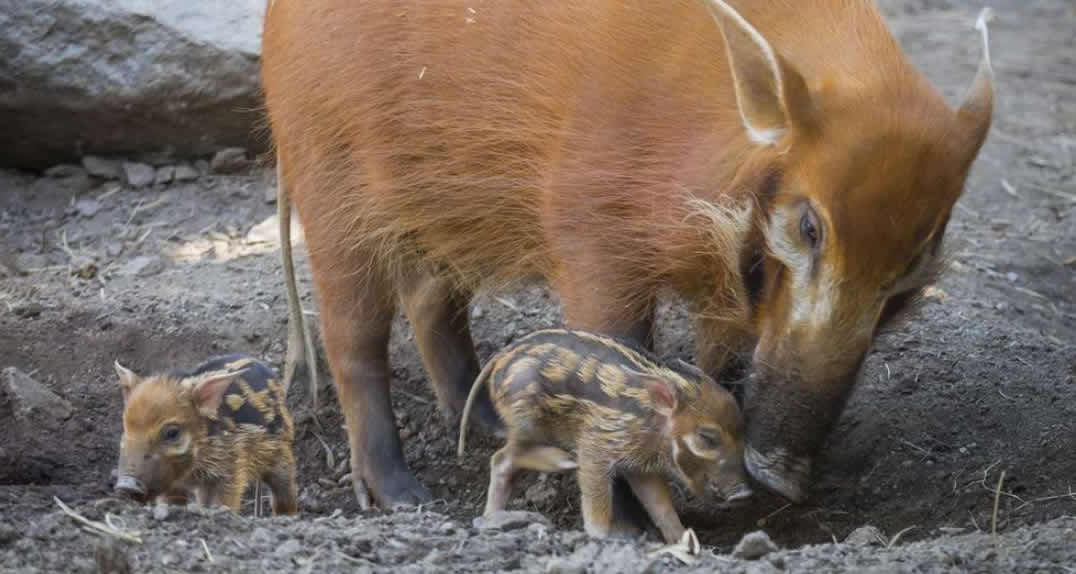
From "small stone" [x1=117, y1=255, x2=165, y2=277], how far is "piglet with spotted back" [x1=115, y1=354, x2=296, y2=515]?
1.93m

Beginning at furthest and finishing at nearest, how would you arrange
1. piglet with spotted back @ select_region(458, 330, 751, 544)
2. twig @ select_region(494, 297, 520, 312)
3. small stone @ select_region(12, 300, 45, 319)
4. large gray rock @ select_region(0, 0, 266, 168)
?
large gray rock @ select_region(0, 0, 266, 168)
twig @ select_region(494, 297, 520, 312)
small stone @ select_region(12, 300, 45, 319)
piglet with spotted back @ select_region(458, 330, 751, 544)

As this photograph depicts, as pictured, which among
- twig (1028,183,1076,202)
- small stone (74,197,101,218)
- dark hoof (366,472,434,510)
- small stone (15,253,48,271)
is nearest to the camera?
dark hoof (366,472,434,510)

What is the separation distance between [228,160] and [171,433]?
3.12 meters

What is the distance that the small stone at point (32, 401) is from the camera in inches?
207

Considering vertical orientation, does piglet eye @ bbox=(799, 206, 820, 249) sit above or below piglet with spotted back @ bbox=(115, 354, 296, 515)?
above

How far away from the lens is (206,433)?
4.49 m

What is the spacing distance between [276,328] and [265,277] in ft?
1.66

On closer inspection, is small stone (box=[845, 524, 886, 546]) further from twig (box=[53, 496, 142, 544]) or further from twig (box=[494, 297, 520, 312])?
twig (box=[494, 297, 520, 312])

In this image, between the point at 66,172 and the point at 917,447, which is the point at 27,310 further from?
the point at 917,447

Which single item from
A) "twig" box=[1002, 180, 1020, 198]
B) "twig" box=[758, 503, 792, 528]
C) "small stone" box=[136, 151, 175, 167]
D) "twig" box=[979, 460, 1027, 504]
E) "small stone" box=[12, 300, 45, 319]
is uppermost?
"small stone" box=[136, 151, 175, 167]

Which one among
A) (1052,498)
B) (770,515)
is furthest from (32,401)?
(1052,498)

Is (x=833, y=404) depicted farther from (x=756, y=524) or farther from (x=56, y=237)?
(x=56, y=237)

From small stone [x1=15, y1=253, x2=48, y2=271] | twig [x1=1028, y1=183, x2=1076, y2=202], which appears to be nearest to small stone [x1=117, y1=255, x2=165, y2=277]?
small stone [x1=15, y1=253, x2=48, y2=271]

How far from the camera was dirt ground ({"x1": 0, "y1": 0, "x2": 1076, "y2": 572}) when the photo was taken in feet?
11.7
